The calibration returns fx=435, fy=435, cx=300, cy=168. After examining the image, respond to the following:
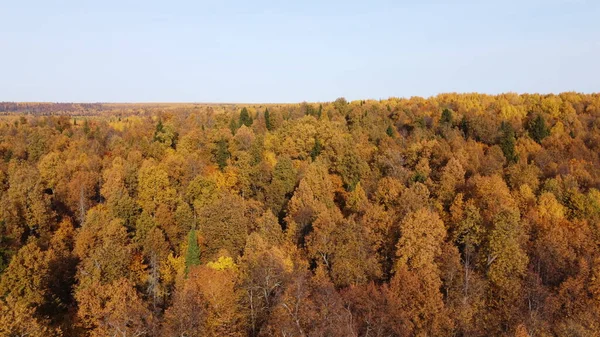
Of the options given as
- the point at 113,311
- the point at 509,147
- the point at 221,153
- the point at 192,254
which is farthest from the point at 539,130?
the point at 113,311

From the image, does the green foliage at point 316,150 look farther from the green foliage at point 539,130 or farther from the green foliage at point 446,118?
the green foliage at point 539,130

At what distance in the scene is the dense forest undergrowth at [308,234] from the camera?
118 feet

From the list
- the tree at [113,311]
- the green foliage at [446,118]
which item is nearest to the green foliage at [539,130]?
the green foliage at [446,118]

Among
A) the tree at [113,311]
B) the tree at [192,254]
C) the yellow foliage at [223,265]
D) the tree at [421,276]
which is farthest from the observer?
the tree at [192,254]

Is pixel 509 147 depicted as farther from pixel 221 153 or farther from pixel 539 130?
pixel 221 153

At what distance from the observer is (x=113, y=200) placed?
59.3 meters

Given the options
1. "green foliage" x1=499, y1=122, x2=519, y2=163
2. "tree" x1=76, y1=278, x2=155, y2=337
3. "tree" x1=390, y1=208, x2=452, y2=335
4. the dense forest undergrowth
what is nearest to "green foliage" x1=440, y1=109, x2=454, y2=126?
the dense forest undergrowth

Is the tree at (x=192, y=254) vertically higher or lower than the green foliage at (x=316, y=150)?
lower

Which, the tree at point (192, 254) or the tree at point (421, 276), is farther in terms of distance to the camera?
the tree at point (192, 254)

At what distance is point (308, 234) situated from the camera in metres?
53.0

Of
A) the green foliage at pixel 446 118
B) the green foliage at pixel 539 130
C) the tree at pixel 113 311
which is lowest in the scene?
the tree at pixel 113 311

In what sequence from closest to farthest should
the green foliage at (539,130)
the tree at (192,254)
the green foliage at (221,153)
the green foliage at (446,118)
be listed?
the tree at (192,254) < the green foliage at (221,153) < the green foliage at (539,130) < the green foliage at (446,118)

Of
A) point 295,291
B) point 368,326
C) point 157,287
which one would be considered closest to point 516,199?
point 368,326

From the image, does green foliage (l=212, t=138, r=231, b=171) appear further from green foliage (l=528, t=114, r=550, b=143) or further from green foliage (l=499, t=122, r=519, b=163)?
green foliage (l=528, t=114, r=550, b=143)
